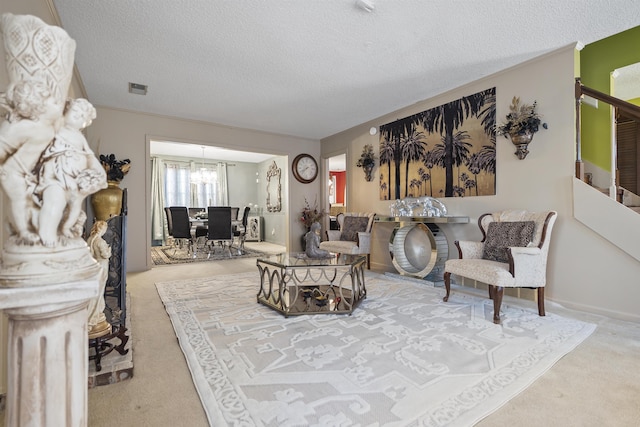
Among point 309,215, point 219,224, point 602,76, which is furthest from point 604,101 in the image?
point 219,224

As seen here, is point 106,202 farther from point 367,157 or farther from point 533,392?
point 533,392

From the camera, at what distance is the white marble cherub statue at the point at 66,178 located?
32.1 inches

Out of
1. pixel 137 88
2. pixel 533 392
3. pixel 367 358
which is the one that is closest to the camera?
pixel 533 392

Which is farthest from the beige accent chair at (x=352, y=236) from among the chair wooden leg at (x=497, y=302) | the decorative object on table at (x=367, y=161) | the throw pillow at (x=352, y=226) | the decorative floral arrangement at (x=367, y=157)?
the chair wooden leg at (x=497, y=302)

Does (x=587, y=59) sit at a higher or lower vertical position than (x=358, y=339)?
higher

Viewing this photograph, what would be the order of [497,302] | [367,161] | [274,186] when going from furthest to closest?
1. [274,186]
2. [367,161]
3. [497,302]

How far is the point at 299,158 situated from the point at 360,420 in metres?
5.33

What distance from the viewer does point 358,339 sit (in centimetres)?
209

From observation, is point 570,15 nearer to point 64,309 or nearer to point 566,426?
point 566,426

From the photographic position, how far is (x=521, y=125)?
3.11 m

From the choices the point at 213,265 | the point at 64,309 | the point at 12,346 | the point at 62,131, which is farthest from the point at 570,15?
the point at 213,265

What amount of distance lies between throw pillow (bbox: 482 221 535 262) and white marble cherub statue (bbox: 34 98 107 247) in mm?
3012

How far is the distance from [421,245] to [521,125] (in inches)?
69.1

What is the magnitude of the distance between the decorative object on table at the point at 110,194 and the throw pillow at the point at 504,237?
173 inches
